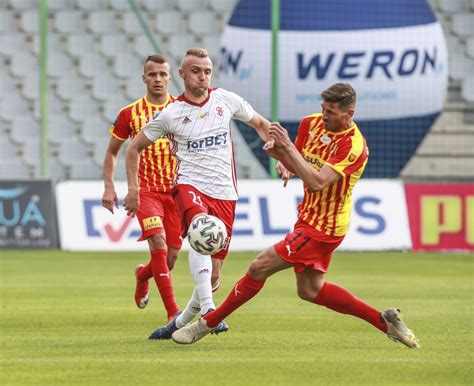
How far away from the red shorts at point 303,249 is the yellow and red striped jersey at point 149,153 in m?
1.90

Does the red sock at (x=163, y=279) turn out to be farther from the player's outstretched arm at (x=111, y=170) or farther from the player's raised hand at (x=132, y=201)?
the player's raised hand at (x=132, y=201)

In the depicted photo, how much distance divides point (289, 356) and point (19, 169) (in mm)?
14539

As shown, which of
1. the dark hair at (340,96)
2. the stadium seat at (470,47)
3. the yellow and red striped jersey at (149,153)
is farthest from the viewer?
the stadium seat at (470,47)

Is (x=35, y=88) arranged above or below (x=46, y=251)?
above

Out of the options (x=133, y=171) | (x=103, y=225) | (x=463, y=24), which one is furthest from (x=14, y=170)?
(x=133, y=171)

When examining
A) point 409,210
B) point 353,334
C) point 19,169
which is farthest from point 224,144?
point 19,169

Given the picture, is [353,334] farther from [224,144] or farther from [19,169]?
[19,169]

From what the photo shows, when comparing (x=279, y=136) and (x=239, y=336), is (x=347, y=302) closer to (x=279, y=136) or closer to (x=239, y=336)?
(x=239, y=336)

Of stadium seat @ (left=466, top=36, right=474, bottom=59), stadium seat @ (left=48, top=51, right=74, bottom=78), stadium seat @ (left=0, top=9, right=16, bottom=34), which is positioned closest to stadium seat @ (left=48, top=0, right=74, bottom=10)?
stadium seat @ (left=0, top=9, right=16, bottom=34)

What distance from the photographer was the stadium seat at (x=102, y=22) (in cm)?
2225

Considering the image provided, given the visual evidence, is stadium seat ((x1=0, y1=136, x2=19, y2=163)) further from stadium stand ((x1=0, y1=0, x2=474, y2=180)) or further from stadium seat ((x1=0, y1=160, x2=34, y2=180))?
stadium seat ((x1=0, y1=160, x2=34, y2=180))

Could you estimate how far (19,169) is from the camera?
2116 cm

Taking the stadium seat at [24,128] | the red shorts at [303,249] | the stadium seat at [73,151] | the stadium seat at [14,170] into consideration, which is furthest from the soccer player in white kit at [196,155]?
the stadium seat at [24,128]

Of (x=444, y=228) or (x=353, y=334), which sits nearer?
(x=353, y=334)
